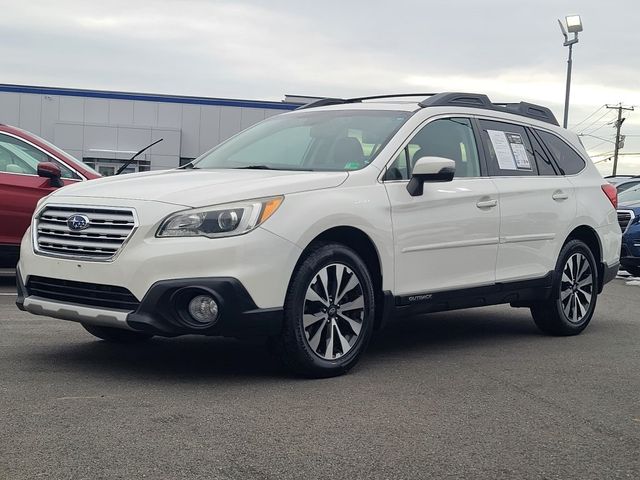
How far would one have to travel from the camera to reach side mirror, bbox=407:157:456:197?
229 inches

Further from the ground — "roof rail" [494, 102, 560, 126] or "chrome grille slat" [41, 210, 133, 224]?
"roof rail" [494, 102, 560, 126]

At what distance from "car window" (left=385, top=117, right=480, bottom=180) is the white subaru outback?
2 cm

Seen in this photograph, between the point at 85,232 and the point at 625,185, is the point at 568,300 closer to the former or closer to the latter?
the point at 85,232

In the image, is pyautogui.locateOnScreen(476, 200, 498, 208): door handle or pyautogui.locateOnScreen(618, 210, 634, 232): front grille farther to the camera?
pyautogui.locateOnScreen(618, 210, 634, 232): front grille

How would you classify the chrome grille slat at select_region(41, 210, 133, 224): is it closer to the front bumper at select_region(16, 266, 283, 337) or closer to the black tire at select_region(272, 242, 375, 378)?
the front bumper at select_region(16, 266, 283, 337)

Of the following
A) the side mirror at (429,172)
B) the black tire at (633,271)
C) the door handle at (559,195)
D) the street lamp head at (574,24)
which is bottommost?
the black tire at (633,271)

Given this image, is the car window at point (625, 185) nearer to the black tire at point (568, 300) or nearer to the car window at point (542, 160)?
the black tire at point (568, 300)

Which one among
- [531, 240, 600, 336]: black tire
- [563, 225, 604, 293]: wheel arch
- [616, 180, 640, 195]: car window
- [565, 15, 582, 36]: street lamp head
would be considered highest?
[565, 15, 582, 36]: street lamp head

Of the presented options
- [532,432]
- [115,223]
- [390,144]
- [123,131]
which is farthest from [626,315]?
[123,131]

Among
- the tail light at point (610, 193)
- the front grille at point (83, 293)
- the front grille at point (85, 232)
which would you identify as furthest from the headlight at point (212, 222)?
the tail light at point (610, 193)

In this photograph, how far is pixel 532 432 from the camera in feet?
14.3

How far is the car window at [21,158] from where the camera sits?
9.50m

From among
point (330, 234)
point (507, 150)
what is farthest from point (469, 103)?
point (330, 234)

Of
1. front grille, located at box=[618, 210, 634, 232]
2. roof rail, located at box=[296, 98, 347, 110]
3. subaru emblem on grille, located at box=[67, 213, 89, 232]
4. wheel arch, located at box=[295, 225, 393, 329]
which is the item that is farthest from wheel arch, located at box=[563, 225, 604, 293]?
front grille, located at box=[618, 210, 634, 232]
